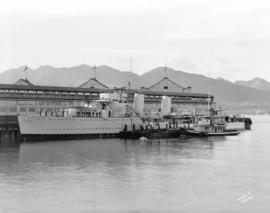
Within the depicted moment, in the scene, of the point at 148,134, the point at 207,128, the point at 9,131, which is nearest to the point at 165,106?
the point at 207,128

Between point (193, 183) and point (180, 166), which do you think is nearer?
point (193, 183)

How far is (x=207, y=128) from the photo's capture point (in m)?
65.4

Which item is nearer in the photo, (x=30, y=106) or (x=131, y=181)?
(x=131, y=181)

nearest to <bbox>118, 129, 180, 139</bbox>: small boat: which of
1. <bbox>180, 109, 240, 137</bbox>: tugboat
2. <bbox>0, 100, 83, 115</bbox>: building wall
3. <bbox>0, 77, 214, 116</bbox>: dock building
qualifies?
<bbox>180, 109, 240, 137</bbox>: tugboat

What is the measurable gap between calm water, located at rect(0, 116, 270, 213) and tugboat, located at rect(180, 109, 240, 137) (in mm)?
20226

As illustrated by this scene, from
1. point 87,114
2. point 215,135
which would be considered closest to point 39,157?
point 87,114

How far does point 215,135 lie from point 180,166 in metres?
32.9

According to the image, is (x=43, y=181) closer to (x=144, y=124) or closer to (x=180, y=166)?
(x=180, y=166)

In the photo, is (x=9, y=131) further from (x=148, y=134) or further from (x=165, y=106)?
(x=165, y=106)

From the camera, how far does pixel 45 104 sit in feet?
238

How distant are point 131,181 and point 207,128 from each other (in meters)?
40.4

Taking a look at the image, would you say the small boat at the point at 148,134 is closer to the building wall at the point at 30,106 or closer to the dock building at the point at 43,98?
the dock building at the point at 43,98

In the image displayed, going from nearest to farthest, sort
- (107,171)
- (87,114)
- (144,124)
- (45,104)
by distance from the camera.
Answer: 1. (107,171)
2. (87,114)
3. (144,124)
4. (45,104)

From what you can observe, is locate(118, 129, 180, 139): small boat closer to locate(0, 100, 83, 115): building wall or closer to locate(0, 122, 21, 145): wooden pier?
locate(0, 100, 83, 115): building wall
